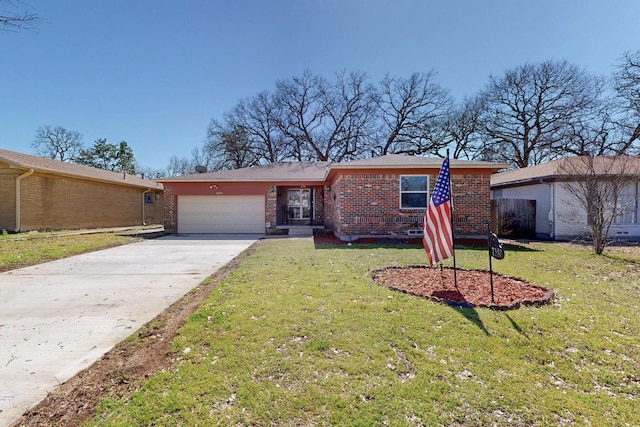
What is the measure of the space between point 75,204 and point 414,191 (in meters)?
17.8

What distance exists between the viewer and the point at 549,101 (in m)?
23.5

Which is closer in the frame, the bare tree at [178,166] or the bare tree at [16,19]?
the bare tree at [16,19]

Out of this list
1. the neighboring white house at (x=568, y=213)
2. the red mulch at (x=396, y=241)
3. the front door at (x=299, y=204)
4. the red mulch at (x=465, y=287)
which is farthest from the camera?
the front door at (x=299, y=204)

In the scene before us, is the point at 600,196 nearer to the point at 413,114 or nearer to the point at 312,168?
the point at 312,168

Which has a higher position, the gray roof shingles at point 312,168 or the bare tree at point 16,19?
the bare tree at point 16,19

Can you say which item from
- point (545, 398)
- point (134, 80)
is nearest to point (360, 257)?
point (545, 398)

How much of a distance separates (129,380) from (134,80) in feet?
51.9

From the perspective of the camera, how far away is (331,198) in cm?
1463

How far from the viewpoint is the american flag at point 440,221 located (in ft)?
15.9

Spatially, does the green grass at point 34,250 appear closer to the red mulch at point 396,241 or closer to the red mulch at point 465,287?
the red mulch at point 396,241

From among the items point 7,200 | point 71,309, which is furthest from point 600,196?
point 7,200

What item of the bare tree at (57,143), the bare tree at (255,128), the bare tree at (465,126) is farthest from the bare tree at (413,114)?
the bare tree at (57,143)

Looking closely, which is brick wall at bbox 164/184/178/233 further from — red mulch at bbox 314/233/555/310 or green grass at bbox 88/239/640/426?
red mulch at bbox 314/233/555/310

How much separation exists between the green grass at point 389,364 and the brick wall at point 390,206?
6727 mm
